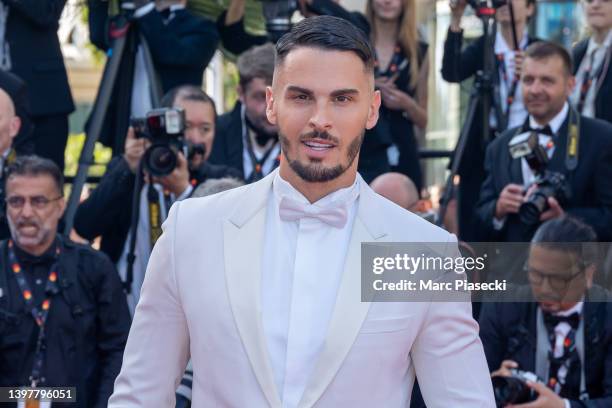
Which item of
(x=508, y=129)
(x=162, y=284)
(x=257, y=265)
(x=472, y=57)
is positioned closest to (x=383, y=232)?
(x=257, y=265)

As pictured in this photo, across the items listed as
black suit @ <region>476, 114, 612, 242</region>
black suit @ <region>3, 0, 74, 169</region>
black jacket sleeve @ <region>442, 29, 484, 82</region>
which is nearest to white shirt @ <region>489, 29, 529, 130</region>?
black jacket sleeve @ <region>442, 29, 484, 82</region>

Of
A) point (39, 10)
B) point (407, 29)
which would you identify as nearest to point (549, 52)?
point (407, 29)

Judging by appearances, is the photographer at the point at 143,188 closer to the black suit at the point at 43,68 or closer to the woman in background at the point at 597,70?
the black suit at the point at 43,68

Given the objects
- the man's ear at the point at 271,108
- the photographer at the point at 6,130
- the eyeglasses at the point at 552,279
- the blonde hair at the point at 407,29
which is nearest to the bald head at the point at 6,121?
the photographer at the point at 6,130

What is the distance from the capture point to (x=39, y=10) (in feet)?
20.4

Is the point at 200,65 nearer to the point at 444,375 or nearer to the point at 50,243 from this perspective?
the point at 50,243

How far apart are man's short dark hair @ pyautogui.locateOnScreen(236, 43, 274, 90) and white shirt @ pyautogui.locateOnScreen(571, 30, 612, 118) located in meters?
1.69

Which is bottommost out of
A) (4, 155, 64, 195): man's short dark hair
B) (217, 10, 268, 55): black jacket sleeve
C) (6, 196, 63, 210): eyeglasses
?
(6, 196, 63, 210): eyeglasses

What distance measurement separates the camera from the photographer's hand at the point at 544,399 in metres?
4.93

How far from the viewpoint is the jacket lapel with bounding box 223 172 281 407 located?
9.34ft

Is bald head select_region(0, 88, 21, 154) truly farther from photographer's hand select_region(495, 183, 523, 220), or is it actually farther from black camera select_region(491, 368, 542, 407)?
black camera select_region(491, 368, 542, 407)

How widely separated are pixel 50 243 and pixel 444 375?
2791 millimetres

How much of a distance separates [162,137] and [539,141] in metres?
1.81

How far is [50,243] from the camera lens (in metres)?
5.33
